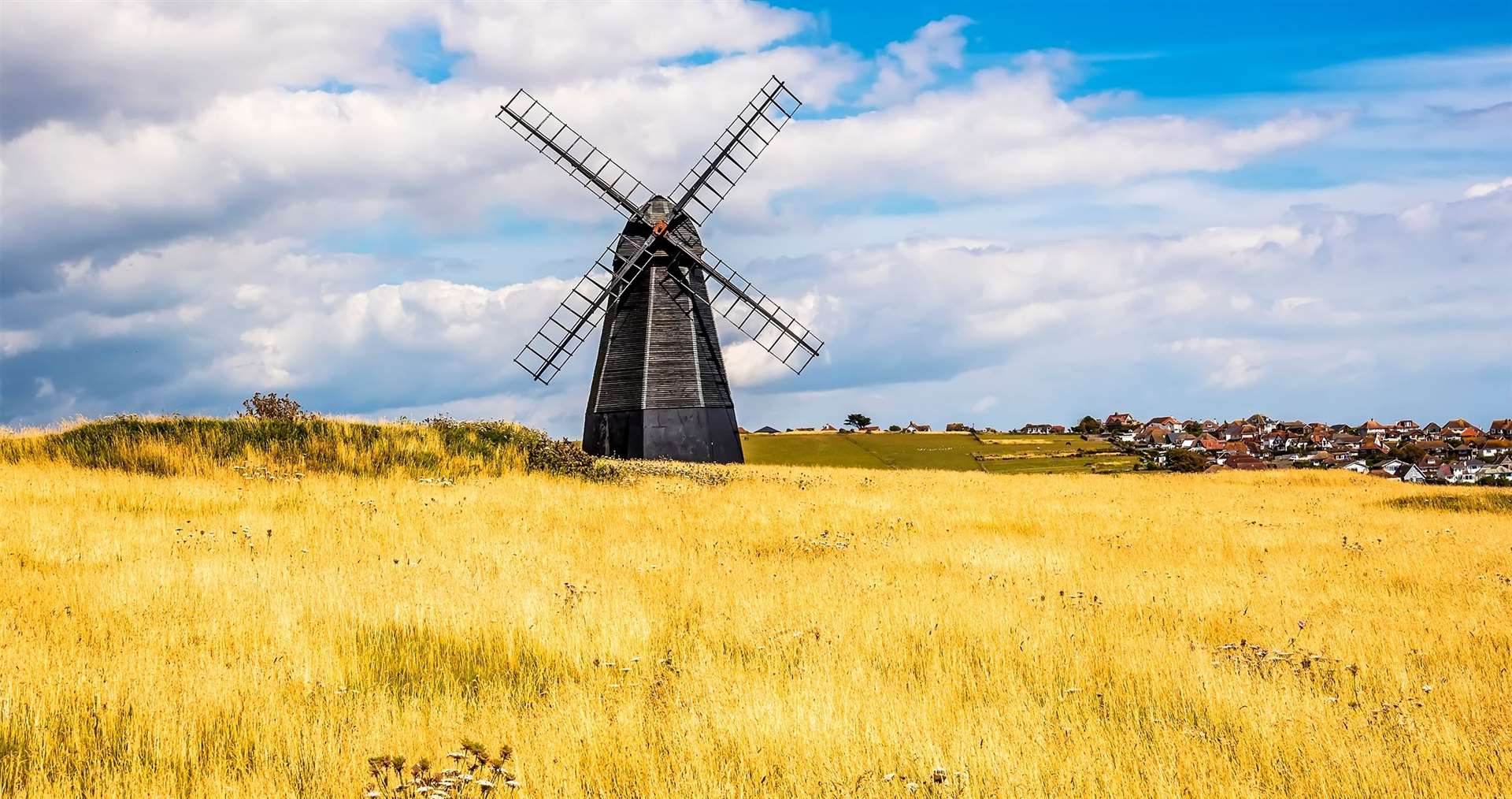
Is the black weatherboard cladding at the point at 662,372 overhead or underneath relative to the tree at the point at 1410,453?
overhead

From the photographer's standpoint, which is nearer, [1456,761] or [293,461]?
[1456,761]

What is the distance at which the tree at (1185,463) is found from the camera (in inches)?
2309

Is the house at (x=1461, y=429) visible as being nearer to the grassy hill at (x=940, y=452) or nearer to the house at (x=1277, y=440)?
the house at (x=1277, y=440)

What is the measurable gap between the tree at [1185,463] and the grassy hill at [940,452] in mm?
2064

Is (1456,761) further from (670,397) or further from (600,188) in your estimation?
(600,188)

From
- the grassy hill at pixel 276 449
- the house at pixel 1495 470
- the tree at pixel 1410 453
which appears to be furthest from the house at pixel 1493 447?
the grassy hill at pixel 276 449

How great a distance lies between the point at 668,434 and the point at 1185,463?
36.6 m

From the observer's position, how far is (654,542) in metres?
16.0

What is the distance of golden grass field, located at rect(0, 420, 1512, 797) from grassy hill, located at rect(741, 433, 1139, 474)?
37.6 m

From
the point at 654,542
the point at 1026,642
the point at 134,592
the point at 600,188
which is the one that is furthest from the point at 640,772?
the point at 600,188

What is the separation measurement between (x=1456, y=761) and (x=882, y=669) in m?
4.16

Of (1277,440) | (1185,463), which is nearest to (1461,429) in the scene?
(1277,440)

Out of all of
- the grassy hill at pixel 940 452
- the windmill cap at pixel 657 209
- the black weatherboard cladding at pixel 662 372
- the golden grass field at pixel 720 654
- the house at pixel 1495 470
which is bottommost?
the house at pixel 1495 470

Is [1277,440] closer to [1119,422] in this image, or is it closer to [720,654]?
[1119,422]
